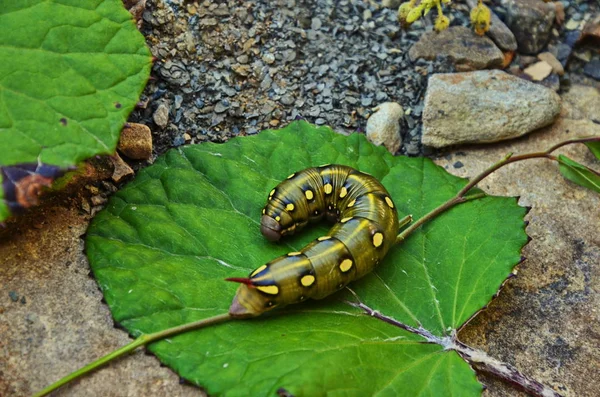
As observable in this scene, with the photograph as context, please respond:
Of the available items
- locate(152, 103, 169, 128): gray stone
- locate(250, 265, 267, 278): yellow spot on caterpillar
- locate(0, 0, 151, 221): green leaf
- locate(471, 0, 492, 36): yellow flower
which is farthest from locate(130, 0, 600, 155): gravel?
locate(250, 265, 267, 278): yellow spot on caterpillar

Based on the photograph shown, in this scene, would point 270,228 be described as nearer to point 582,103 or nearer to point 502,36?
point 502,36

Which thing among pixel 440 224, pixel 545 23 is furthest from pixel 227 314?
pixel 545 23

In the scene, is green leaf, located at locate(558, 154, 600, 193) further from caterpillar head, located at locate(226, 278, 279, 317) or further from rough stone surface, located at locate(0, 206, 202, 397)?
rough stone surface, located at locate(0, 206, 202, 397)

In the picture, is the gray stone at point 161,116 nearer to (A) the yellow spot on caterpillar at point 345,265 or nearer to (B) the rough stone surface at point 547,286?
(A) the yellow spot on caterpillar at point 345,265

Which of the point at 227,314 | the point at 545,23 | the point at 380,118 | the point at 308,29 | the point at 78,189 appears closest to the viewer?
the point at 227,314

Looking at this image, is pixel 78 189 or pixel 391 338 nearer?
pixel 391 338

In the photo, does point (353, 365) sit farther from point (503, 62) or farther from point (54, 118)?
point (503, 62)

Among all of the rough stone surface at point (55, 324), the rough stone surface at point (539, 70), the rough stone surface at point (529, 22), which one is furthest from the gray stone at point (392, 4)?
the rough stone surface at point (55, 324)
